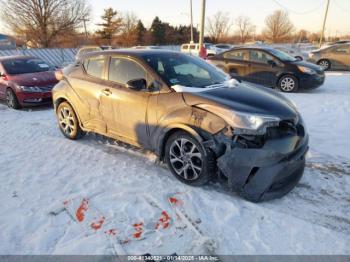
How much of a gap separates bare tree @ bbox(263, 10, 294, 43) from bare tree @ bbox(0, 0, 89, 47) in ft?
145

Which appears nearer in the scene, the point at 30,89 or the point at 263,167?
the point at 263,167

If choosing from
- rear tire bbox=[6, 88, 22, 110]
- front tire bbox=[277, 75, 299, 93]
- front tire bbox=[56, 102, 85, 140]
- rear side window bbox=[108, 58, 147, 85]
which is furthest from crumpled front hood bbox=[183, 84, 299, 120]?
rear tire bbox=[6, 88, 22, 110]

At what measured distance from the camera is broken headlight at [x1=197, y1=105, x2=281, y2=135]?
3.14m

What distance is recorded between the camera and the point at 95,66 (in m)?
4.95

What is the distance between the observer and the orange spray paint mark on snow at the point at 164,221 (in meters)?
2.98

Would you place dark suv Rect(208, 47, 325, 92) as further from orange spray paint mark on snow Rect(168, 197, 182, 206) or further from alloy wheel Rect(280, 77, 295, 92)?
orange spray paint mark on snow Rect(168, 197, 182, 206)

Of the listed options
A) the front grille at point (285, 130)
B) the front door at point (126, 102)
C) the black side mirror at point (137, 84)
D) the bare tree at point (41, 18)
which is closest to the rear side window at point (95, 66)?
the front door at point (126, 102)

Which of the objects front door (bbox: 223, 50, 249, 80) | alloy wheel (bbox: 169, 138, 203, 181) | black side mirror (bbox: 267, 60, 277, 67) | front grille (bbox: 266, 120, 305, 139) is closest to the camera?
front grille (bbox: 266, 120, 305, 139)

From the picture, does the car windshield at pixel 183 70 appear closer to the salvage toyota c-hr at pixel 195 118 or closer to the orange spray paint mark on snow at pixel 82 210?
the salvage toyota c-hr at pixel 195 118

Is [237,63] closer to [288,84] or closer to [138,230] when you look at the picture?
[288,84]

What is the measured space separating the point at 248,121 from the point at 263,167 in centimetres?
52

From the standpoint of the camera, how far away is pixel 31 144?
5406 mm

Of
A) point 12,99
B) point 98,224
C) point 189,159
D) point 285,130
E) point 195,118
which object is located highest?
point 195,118

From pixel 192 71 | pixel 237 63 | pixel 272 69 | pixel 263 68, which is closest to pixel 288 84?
pixel 272 69
